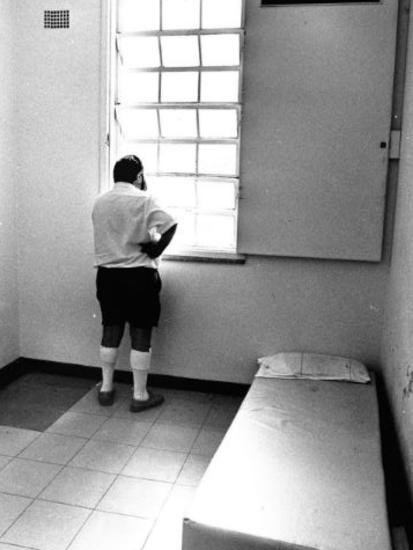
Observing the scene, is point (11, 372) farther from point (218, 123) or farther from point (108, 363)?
point (218, 123)

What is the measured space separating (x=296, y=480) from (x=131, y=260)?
70.7 inches

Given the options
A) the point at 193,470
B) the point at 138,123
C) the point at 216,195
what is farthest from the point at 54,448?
the point at 138,123

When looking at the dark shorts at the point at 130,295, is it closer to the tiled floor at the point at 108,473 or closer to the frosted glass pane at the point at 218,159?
the tiled floor at the point at 108,473

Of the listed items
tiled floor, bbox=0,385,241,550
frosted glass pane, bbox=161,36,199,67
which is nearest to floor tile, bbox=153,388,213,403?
tiled floor, bbox=0,385,241,550

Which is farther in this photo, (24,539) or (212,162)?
(212,162)

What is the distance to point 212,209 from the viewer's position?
13.1 ft

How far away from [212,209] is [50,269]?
1.32 m

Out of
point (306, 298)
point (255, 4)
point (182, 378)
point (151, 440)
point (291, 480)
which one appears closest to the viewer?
point (291, 480)

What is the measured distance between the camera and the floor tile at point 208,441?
10.7 ft

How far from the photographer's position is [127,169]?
355 cm

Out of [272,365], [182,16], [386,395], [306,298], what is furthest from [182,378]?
[182,16]

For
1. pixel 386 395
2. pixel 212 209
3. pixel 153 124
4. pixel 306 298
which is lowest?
pixel 386 395

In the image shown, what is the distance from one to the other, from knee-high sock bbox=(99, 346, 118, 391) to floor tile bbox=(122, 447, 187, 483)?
725mm

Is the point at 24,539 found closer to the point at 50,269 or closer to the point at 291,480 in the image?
the point at 291,480
